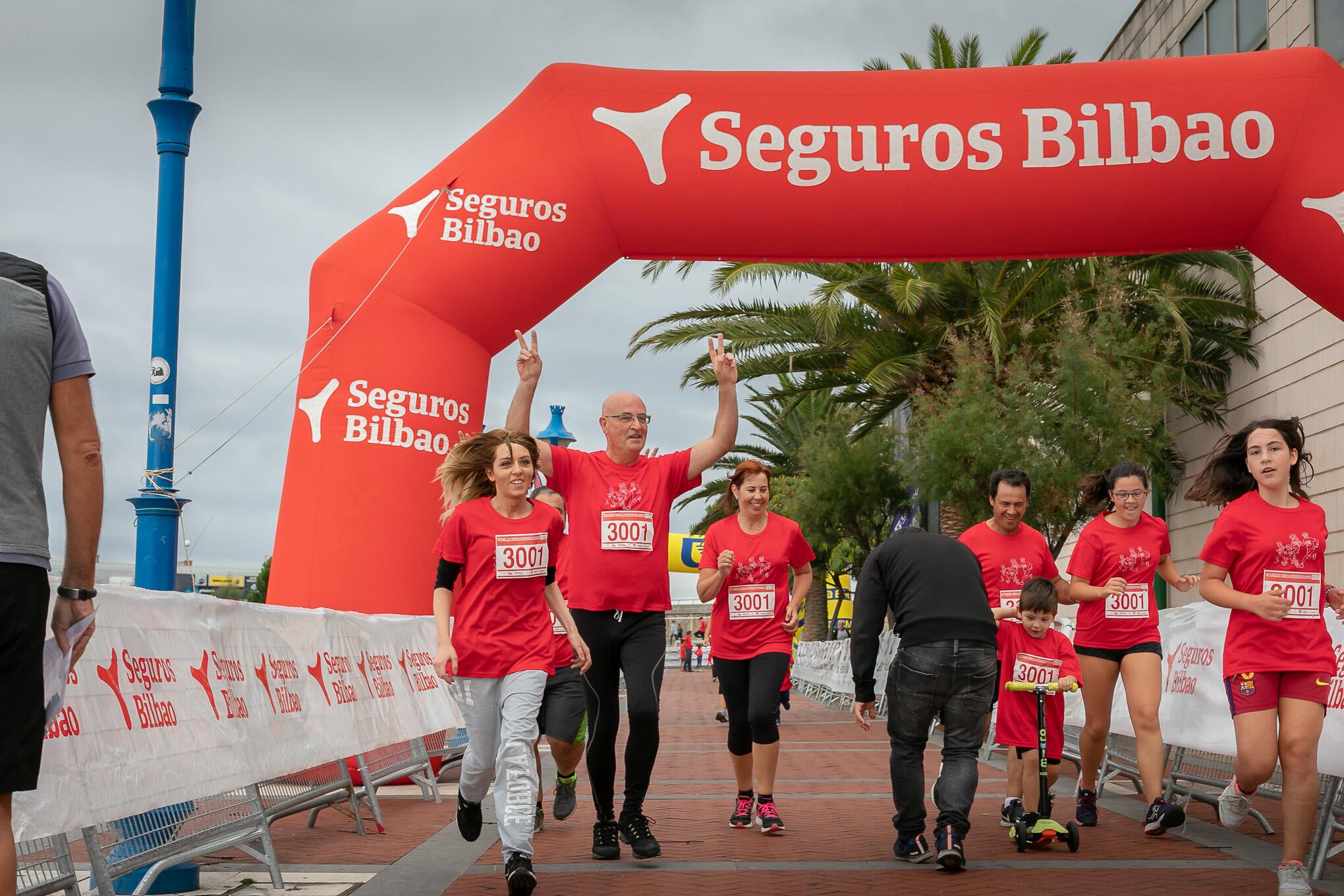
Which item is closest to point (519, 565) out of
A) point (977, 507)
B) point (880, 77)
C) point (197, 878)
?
point (197, 878)

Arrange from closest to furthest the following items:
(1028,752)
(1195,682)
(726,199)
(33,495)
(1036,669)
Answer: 1. (33,495)
2. (1028,752)
3. (1036,669)
4. (1195,682)
5. (726,199)

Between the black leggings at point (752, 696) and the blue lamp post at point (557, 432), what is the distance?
10.6 metres

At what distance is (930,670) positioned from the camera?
6.44 m

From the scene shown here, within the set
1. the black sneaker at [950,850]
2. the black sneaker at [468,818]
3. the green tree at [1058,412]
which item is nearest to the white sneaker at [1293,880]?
the black sneaker at [950,850]

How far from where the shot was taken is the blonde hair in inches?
243

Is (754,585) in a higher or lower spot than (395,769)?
higher

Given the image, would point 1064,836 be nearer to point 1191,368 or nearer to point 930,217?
point 930,217

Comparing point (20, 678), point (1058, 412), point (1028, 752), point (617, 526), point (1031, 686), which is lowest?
point (1028, 752)

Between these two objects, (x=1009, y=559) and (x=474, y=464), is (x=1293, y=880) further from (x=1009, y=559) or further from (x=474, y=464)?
(x=474, y=464)

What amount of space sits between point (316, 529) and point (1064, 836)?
573cm

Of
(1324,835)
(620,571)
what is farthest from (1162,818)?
(620,571)

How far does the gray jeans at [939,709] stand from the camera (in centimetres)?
643

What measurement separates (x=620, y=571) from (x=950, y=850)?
1.90m

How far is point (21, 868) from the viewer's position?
4441 millimetres
